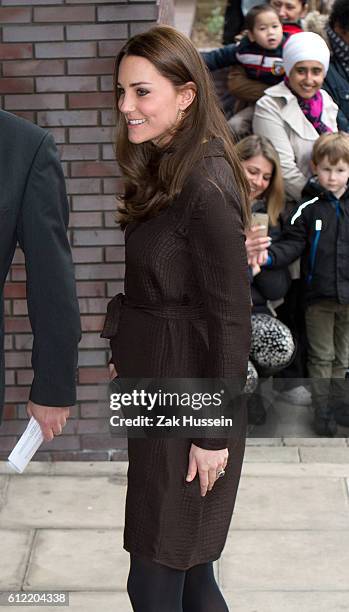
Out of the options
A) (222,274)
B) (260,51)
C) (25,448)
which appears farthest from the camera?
(260,51)

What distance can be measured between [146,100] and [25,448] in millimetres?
1008

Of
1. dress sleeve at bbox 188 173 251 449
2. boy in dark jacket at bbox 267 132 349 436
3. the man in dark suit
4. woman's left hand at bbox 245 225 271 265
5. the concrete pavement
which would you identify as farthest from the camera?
boy in dark jacket at bbox 267 132 349 436

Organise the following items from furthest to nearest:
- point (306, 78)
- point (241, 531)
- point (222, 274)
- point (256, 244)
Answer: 1. point (306, 78)
2. point (256, 244)
3. point (241, 531)
4. point (222, 274)

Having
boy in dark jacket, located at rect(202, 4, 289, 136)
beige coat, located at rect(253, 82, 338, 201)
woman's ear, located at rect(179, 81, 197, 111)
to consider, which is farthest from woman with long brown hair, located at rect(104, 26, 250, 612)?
boy in dark jacket, located at rect(202, 4, 289, 136)

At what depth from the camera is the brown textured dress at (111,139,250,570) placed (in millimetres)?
2953

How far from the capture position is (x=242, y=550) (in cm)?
454

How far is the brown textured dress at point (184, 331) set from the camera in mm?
2953

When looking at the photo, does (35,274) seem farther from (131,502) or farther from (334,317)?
(334,317)

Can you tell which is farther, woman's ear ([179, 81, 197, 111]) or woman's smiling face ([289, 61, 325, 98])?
woman's smiling face ([289, 61, 325, 98])

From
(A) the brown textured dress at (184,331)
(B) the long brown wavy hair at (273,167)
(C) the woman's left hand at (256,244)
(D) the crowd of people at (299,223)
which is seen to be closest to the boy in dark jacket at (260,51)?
(D) the crowd of people at (299,223)

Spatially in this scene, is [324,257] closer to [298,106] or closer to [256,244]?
[256,244]

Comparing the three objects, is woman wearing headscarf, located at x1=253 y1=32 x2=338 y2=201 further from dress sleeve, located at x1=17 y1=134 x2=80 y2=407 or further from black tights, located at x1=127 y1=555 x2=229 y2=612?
black tights, located at x1=127 y1=555 x2=229 y2=612

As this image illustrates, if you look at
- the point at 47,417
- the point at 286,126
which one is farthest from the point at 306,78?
the point at 47,417

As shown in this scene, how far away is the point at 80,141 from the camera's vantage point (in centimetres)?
511
